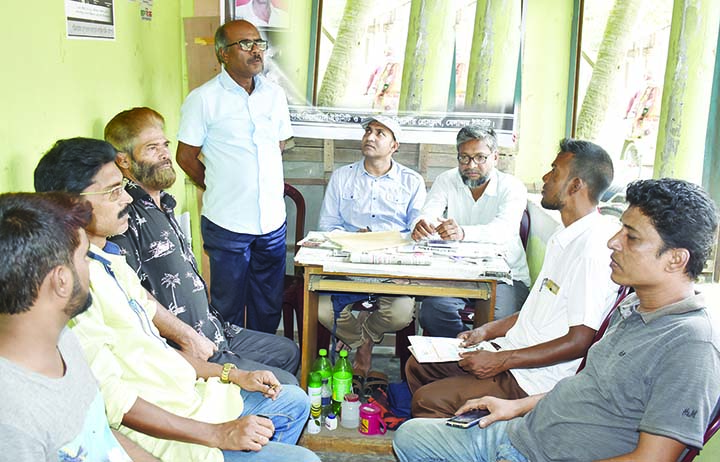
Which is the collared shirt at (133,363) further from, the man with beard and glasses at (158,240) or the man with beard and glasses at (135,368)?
the man with beard and glasses at (158,240)

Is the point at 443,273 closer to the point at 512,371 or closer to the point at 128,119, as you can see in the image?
the point at 512,371

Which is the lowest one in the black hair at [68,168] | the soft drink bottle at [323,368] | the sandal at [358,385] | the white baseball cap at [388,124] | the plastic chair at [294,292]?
the sandal at [358,385]

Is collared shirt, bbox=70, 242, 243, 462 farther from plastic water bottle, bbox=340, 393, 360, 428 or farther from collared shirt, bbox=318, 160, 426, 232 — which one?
collared shirt, bbox=318, 160, 426, 232

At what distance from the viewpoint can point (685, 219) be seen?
1587mm

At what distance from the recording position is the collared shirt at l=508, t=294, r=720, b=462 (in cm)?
144

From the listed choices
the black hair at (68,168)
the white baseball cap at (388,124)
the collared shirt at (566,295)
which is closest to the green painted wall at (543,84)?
the white baseball cap at (388,124)

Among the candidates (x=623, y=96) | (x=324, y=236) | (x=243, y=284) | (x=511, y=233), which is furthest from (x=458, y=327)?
(x=623, y=96)

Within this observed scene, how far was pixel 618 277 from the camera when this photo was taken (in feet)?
5.56

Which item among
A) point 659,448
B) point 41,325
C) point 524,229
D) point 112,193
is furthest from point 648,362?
point 524,229

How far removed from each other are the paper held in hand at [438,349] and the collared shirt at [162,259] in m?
0.83

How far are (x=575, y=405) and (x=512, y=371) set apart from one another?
58cm

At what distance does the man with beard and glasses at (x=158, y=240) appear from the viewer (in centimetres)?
235

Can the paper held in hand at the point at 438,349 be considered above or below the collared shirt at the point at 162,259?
below

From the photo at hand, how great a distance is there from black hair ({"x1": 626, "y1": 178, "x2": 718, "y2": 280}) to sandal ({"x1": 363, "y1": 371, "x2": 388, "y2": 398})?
1991 mm
